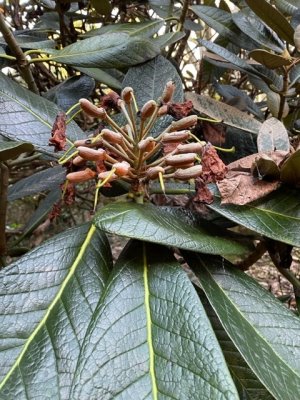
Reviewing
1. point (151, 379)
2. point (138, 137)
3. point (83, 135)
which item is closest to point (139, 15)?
point (83, 135)

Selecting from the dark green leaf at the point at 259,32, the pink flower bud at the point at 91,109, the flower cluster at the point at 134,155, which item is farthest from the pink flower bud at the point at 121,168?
the dark green leaf at the point at 259,32

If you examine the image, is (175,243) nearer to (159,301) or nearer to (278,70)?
(159,301)

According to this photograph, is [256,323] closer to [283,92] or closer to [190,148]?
[190,148]

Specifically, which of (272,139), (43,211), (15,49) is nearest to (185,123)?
(272,139)

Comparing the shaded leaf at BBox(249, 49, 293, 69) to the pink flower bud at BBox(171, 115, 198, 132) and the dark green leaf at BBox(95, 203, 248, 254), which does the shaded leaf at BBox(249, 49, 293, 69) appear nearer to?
the pink flower bud at BBox(171, 115, 198, 132)

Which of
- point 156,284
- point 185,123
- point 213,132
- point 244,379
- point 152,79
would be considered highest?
point 152,79

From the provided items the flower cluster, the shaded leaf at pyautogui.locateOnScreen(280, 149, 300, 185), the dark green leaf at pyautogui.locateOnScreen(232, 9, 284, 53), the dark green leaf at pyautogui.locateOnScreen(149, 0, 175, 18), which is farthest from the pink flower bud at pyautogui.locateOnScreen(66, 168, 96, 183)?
the dark green leaf at pyautogui.locateOnScreen(149, 0, 175, 18)
